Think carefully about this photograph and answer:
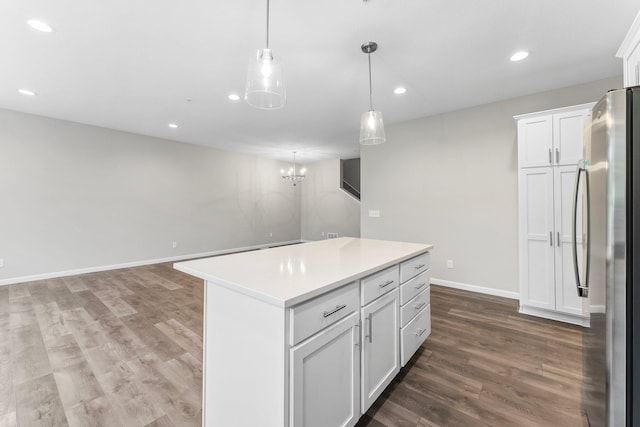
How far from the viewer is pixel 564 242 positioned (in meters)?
2.77

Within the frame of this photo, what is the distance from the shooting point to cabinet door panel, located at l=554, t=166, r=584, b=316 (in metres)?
2.71

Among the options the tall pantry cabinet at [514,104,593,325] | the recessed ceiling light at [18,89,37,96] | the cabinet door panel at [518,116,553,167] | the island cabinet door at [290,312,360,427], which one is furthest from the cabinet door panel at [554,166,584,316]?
the recessed ceiling light at [18,89,37,96]

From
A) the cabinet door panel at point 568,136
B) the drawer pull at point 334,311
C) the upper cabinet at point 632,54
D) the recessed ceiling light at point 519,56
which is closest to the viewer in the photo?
the drawer pull at point 334,311

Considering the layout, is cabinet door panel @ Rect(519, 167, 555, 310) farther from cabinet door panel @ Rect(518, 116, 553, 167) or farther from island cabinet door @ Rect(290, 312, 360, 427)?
island cabinet door @ Rect(290, 312, 360, 427)

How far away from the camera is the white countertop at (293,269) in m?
1.08

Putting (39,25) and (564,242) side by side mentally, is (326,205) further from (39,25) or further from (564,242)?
(39,25)

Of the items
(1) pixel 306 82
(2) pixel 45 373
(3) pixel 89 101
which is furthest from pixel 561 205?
(3) pixel 89 101

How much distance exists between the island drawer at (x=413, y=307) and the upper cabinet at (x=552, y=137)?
2109 millimetres

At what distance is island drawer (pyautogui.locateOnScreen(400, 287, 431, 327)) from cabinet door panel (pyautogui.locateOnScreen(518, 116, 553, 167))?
6.90 feet

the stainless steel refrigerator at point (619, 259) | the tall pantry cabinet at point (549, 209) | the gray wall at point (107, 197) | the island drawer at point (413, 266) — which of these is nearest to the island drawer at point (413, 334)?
the island drawer at point (413, 266)

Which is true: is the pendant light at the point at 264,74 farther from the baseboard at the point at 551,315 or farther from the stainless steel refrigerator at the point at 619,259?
the baseboard at the point at 551,315

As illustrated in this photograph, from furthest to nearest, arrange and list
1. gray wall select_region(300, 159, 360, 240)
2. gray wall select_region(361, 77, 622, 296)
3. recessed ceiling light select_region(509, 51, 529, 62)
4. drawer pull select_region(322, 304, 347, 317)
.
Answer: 1. gray wall select_region(300, 159, 360, 240)
2. gray wall select_region(361, 77, 622, 296)
3. recessed ceiling light select_region(509, 51, 529, 62)
4. drawer pull select_region(322, 304, 347, 317)

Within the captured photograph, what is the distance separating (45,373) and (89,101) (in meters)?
3.53

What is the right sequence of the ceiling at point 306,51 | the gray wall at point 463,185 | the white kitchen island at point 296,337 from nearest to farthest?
the white kitchen island at point 296,337 < the ceiling at point 306,51 < the gray wall at point 463,185
